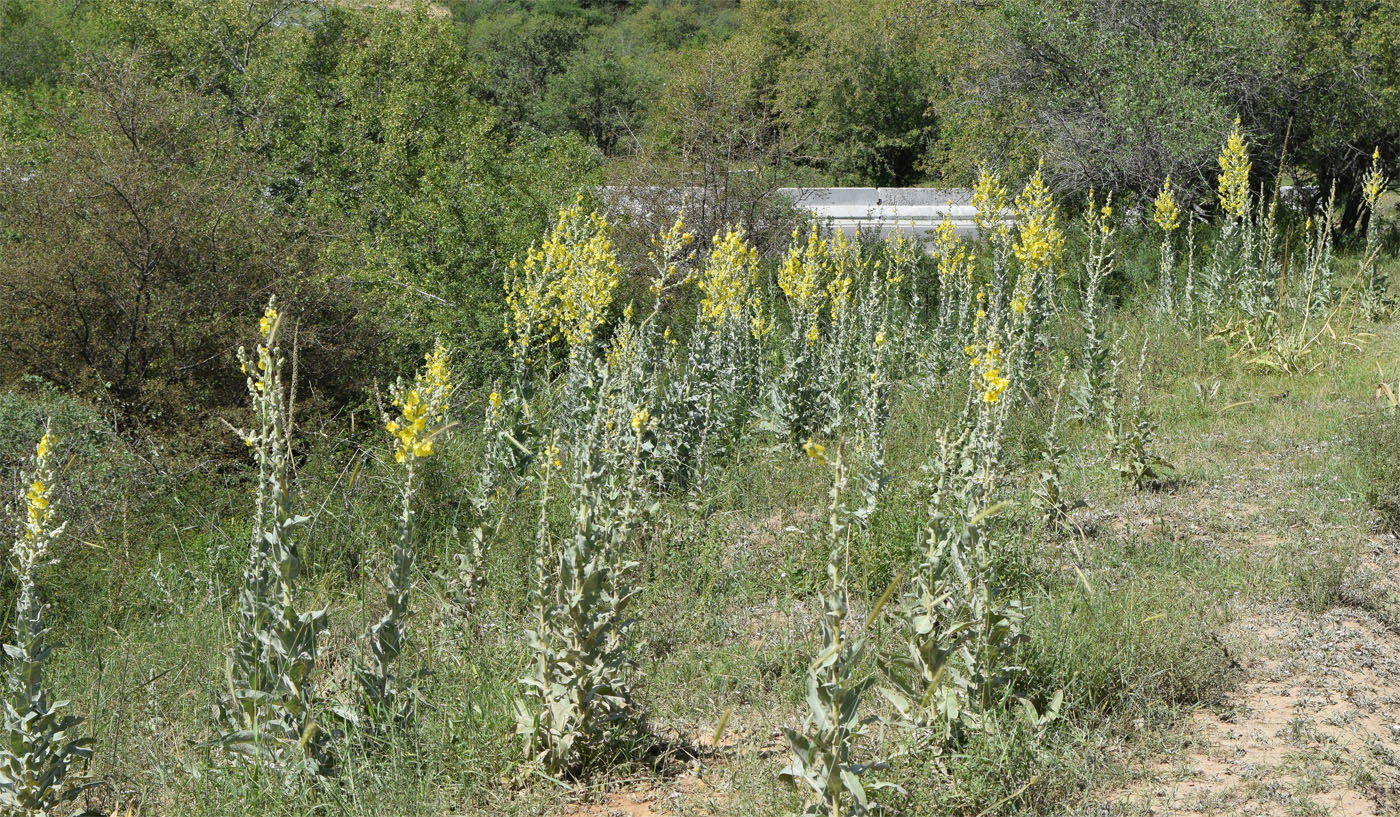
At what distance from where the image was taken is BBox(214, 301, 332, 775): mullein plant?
3.39 m

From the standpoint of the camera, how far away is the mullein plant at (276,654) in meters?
3.39

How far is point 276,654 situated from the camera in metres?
3.53

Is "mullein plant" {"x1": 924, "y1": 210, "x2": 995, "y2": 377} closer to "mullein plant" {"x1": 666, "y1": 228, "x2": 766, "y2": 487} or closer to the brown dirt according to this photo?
"mullein plant" {"x1": 666, "y1": 228, "x2": 766, "y2": 487}

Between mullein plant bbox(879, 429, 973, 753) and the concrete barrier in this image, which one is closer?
mullein plant bbox(879, 429, 973, 753)

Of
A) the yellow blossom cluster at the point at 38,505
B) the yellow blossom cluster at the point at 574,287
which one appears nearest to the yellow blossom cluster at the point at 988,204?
the yellow blossom cluster at the point at 574,287

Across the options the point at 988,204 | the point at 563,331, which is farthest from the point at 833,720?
the point at 988,204

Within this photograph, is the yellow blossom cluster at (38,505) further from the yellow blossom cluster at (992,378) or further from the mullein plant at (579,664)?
the yellow blossom cluster at (992,378)

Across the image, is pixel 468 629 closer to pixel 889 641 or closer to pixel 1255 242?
pixel 889 641

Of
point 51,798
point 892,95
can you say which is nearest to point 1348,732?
point 51,798

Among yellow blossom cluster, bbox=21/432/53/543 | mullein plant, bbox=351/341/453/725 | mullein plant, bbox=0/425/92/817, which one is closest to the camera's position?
mullein plant, bbox=0/425/92/817

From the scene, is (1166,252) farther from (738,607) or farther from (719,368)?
(738,607)

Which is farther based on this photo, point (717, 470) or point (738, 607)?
point (717, 470)

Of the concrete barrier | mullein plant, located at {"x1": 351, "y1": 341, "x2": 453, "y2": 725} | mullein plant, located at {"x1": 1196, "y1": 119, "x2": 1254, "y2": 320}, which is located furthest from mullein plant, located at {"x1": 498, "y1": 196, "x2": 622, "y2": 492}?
the concrete barrier

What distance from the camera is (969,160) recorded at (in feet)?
48.0
